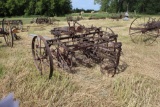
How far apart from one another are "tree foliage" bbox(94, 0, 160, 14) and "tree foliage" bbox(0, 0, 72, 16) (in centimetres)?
1601

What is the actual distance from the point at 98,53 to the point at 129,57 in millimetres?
2144

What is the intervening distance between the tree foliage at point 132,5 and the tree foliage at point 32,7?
16.0 meters

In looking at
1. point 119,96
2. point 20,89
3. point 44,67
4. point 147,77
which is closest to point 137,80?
point 147,77

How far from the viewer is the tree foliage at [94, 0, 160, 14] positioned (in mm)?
52847

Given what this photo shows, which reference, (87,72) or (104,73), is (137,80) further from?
(87,72)

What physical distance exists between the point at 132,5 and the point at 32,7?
89.4 ft

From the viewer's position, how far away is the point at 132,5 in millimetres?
58188

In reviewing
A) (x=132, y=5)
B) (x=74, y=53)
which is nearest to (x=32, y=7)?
(x=132, y=5)

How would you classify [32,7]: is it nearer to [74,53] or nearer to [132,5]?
[132,5]

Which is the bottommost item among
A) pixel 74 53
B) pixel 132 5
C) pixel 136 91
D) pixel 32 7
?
pixel 136 91

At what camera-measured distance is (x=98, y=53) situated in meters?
7.85

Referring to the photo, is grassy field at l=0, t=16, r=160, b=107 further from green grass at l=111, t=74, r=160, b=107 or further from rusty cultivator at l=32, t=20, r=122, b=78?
rusty cultivator at l=32, t=20, r=122, b=78

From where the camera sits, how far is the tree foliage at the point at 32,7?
45.2m

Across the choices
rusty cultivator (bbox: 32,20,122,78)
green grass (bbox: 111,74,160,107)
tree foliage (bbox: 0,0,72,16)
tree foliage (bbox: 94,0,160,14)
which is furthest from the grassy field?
tree foliage (bbox: 94,0,160,14)
